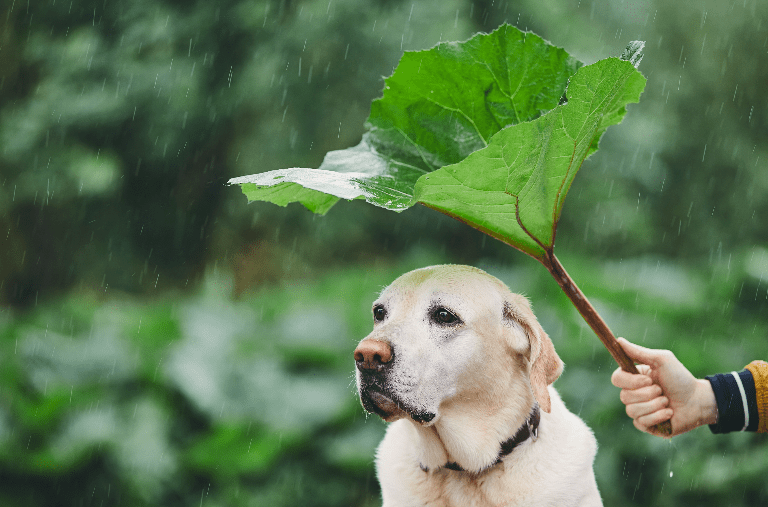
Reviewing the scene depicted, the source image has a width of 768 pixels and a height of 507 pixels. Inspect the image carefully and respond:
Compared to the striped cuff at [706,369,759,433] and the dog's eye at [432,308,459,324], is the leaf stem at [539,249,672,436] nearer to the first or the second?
the dog's eye at [432,308,459,324]

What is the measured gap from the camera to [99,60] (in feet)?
21.6

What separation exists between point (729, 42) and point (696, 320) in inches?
245

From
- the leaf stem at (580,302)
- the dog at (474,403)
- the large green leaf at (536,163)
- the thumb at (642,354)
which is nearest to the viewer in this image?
the large green leaf at (536,163)

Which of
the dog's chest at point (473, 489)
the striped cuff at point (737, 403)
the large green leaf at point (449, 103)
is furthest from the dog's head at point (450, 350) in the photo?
the striped cuff at point (737, 403)

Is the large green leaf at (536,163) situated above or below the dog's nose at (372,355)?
above

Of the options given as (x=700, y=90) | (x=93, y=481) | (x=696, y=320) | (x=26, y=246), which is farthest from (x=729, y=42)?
(x=26, y=246)

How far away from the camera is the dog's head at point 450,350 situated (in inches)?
60.7

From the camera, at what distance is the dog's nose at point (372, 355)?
151cm

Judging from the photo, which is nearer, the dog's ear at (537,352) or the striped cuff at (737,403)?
the dog's ear at (537,352)

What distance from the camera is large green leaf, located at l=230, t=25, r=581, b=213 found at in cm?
154

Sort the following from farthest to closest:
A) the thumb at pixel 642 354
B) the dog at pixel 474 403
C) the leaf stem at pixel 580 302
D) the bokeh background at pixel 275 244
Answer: the bokeh background at pixel 275 244
the thumb at pixel 642 354
the dog at pixel 474 403
the leaf stem at pixel 580 302

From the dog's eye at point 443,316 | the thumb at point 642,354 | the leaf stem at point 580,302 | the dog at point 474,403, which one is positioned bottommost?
the dog at point 474,403

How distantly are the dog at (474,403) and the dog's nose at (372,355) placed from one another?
0.09 feet

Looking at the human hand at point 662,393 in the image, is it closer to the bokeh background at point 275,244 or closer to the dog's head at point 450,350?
the dog's head at point 450,350
